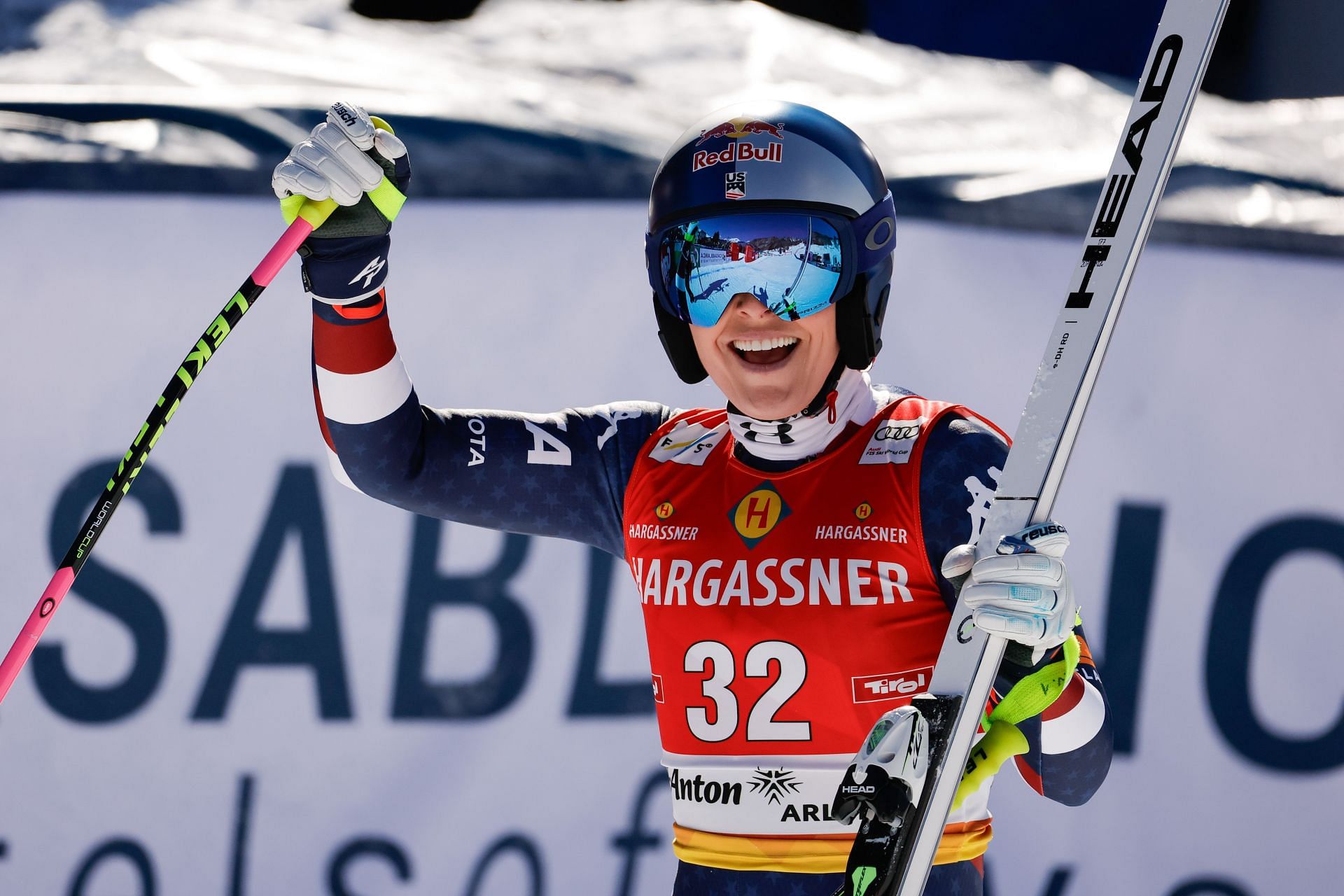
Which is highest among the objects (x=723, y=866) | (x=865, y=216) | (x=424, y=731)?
(x=865, y=216)

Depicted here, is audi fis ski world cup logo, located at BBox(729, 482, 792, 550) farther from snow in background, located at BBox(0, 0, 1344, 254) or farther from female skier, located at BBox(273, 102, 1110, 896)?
snow in background, located at BBox(0, 0, 1344, 254)

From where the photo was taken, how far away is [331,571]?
316 centimetres

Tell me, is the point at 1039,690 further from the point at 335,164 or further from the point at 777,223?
the point at 335,164

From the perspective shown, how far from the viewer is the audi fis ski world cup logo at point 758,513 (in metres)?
1.91

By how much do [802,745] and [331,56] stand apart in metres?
2.47

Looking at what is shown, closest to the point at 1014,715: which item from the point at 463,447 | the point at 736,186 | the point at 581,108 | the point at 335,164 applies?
the point at 736,186

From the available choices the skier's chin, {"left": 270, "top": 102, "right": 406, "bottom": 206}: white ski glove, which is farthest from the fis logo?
{"left": 270, "top": 102, "right": 406, "bottom": 206}: white ski glove

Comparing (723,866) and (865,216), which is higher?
(865,216)

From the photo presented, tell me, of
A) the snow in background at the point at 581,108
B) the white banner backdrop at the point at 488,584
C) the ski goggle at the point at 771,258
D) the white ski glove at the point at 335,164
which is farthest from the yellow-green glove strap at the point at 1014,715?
the snow in background at the point at 581,108

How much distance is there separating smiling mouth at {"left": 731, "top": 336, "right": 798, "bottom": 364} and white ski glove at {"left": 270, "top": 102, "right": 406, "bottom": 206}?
22.2 inches

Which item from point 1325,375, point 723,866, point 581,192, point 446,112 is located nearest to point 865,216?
point 723,866

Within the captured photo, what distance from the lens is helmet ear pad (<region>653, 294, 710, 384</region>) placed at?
2053 millimetres

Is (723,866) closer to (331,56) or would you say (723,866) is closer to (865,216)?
(865,216)

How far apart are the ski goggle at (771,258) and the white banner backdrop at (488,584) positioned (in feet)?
4.21
